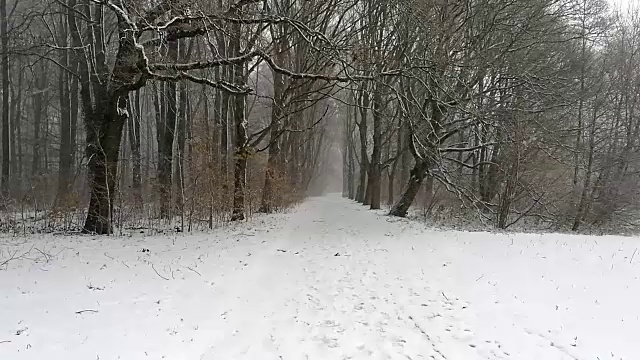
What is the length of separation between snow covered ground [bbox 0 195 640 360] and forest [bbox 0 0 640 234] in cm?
379

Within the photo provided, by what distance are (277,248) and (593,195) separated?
50.1 ft

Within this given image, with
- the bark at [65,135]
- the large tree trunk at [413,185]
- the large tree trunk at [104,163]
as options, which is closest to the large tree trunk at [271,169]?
the large tree trunk at [413,185]

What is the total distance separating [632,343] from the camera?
160 inches

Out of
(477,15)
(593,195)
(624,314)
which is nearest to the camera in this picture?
(624,314)

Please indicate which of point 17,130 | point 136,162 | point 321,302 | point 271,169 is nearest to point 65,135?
point 136,162

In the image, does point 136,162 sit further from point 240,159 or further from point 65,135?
point 65,135

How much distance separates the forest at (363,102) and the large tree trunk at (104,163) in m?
0.04

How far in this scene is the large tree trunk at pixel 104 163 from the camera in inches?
428

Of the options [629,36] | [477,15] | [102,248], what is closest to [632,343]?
[102,248]

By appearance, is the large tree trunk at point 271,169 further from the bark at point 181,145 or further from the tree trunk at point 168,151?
the tree trunk at point 168,151

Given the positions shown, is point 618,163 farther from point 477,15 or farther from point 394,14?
point 394,14

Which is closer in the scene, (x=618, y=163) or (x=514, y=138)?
(x=514, y=138)

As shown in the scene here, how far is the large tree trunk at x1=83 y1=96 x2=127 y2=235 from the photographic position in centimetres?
1088

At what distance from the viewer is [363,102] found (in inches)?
882
